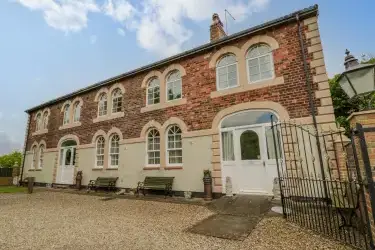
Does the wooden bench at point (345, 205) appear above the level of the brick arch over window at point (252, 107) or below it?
below

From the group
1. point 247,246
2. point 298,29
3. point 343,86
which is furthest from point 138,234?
point 298,29

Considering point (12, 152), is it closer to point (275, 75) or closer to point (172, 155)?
point (172, 155)

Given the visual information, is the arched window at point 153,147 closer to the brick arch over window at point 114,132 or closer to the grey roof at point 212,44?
the brick arch over window at point 114,132

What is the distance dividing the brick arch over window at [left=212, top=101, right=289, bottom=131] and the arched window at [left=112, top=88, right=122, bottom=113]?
22.5 feet

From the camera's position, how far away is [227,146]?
904cm

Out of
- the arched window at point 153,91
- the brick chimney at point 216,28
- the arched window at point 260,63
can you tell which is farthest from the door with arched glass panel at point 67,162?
the arched window at point 260,63

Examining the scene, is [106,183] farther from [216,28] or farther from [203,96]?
[216,28]

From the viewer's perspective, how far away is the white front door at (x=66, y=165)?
1492cm

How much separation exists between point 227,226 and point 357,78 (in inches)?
172

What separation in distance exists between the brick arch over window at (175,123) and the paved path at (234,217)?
12.1 ft

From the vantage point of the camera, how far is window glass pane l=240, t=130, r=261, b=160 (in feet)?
27.6

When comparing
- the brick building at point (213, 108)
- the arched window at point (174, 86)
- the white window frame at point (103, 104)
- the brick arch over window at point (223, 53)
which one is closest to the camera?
the brick building at point (213, 108)

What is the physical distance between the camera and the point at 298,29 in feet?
26.7

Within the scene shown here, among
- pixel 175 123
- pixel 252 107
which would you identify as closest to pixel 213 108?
pixel 252 107
